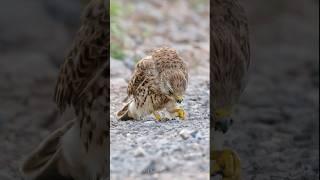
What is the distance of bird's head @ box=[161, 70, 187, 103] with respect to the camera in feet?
Answer: 7.39

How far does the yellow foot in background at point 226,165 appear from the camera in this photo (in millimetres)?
2746

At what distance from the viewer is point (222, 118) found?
2656 millimetres

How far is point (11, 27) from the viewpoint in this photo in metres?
5.84

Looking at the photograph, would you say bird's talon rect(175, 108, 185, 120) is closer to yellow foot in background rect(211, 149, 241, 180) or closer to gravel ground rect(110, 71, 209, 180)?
gravel ground rect(110, 71, 209, 180)

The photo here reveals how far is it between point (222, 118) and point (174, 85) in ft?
1.47

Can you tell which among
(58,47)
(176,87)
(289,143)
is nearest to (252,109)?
(289,143)

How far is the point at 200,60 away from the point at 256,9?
344 cm

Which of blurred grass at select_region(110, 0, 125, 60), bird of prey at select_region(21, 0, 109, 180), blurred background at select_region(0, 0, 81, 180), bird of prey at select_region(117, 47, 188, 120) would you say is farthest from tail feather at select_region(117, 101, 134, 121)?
blurred grass at select_region(110, 0, 125, 60)

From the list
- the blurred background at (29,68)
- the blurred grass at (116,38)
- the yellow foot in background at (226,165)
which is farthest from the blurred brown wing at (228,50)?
the blurred grass at (116,38)

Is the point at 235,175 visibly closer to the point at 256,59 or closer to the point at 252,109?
the point at 252,109

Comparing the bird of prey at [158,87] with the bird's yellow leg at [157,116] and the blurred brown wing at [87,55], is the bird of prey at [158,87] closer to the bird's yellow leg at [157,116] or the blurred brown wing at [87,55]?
the bird's yellow leg at [157,116]

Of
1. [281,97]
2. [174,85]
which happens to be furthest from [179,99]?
[281,97]

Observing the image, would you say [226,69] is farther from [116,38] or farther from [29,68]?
[29,68]

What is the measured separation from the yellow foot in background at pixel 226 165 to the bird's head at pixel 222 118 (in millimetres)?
103
